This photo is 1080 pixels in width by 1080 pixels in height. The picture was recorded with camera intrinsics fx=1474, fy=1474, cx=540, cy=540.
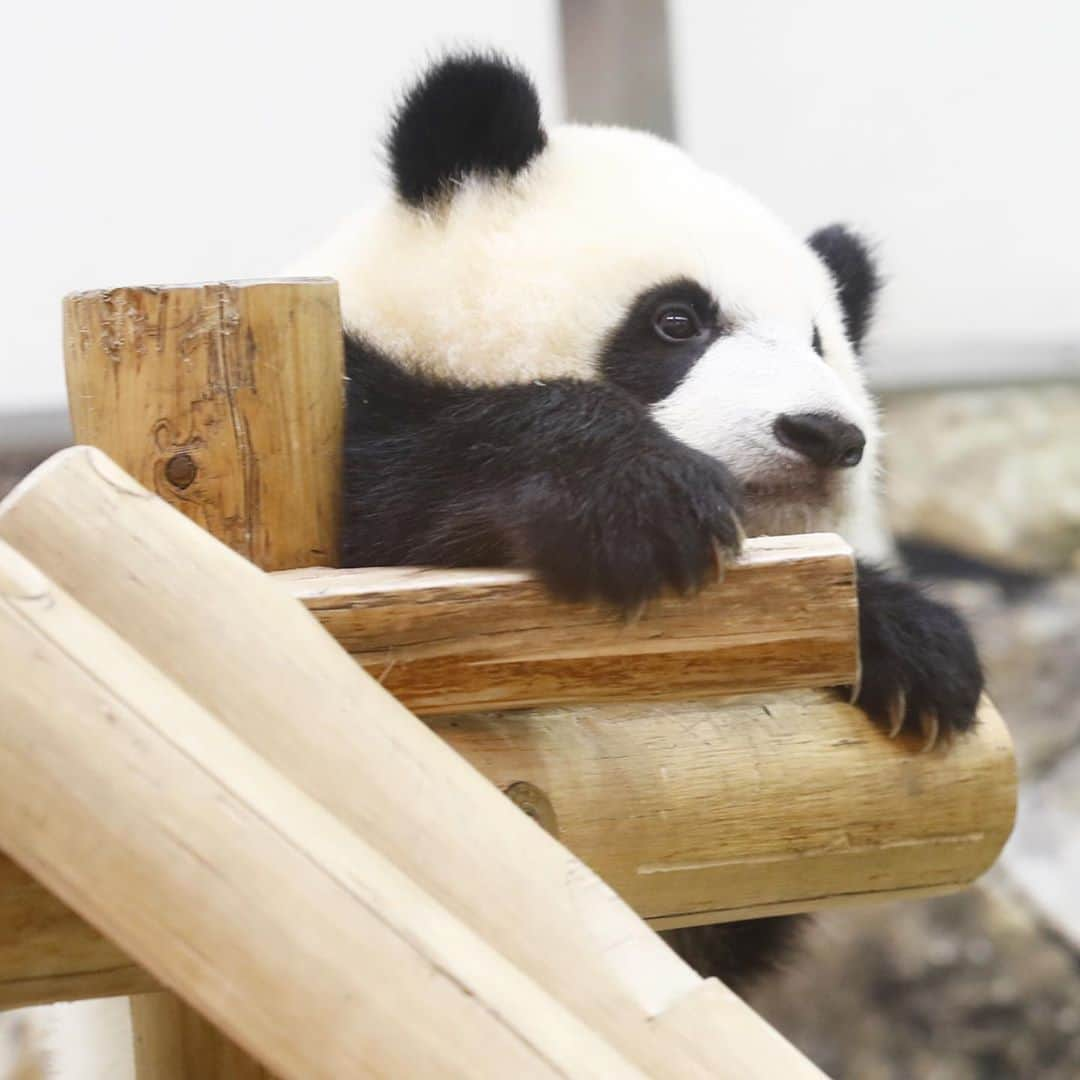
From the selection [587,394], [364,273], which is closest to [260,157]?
[364,273]

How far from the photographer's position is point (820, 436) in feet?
5.53

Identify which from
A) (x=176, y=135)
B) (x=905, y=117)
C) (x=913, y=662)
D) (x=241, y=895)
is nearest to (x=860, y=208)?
(x=905, y=117)

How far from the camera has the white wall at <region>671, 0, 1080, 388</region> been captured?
4113 millimetres

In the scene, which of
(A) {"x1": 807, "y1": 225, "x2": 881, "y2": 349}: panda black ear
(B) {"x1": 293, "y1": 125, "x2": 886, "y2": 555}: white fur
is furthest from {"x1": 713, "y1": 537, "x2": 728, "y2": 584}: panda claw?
(A) {"x1": 807, "y1": 225, "x2": 881, "y2": 349}: panda black ear

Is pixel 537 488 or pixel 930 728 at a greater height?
pixel 537 488

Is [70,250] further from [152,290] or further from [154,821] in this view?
[154,821]

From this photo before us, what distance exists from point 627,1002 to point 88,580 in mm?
516

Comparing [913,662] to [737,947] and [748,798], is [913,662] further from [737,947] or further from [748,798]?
[737,947]

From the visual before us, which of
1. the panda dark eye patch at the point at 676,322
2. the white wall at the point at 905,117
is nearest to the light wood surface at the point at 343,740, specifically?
the panda dark eye patch at the point at 676,322

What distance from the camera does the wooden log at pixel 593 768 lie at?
1.10 meters

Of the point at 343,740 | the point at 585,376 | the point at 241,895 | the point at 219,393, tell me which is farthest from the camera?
the point at 585,376

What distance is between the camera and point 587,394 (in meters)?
1.64

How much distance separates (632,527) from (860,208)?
306 cm

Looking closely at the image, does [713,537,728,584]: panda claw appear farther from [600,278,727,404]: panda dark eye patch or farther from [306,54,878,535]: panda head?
[600,278,727,404]: panda dark eye patch
